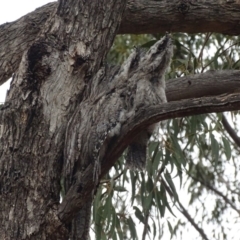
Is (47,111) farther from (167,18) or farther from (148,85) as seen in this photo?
(167,18)

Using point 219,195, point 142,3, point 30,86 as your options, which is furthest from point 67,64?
point 219,195

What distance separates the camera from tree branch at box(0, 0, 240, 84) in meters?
3.27

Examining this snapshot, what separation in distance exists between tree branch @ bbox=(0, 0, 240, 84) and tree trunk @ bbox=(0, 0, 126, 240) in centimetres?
52

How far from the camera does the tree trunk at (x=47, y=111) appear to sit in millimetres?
2398

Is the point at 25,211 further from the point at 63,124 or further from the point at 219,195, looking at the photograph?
the point at 219,195

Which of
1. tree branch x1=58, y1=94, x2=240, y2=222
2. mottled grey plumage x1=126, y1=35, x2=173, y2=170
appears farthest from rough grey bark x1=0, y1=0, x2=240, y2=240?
mottled grey plumage x1=126, y1=35, x2=173, y2=170

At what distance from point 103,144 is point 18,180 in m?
0.33

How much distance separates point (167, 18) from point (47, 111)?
1123mm

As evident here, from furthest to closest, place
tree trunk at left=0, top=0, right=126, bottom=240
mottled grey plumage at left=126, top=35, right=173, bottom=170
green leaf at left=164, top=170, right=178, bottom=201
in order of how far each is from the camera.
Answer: green leaf at left=164, top=170, right=178, bottom=201, mottled grey plumage at left=126, top=35, right=173, bottom=170, tree trunk at left=0, top=0, right=126, bottom=240

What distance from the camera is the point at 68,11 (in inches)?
108

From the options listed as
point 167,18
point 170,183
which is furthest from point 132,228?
point 167,18

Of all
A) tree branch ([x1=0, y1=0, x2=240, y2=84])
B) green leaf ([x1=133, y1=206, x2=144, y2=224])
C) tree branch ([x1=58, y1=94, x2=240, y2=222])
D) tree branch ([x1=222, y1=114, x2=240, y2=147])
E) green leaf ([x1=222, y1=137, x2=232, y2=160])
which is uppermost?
tree branch ([x1=222, y1=114, x2=240, y2=147])

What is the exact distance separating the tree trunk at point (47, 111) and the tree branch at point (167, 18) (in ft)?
1.70

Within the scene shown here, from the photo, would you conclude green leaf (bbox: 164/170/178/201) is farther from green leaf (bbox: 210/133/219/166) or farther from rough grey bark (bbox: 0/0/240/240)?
rough grey bark (bbox: 0/0/240/240)
